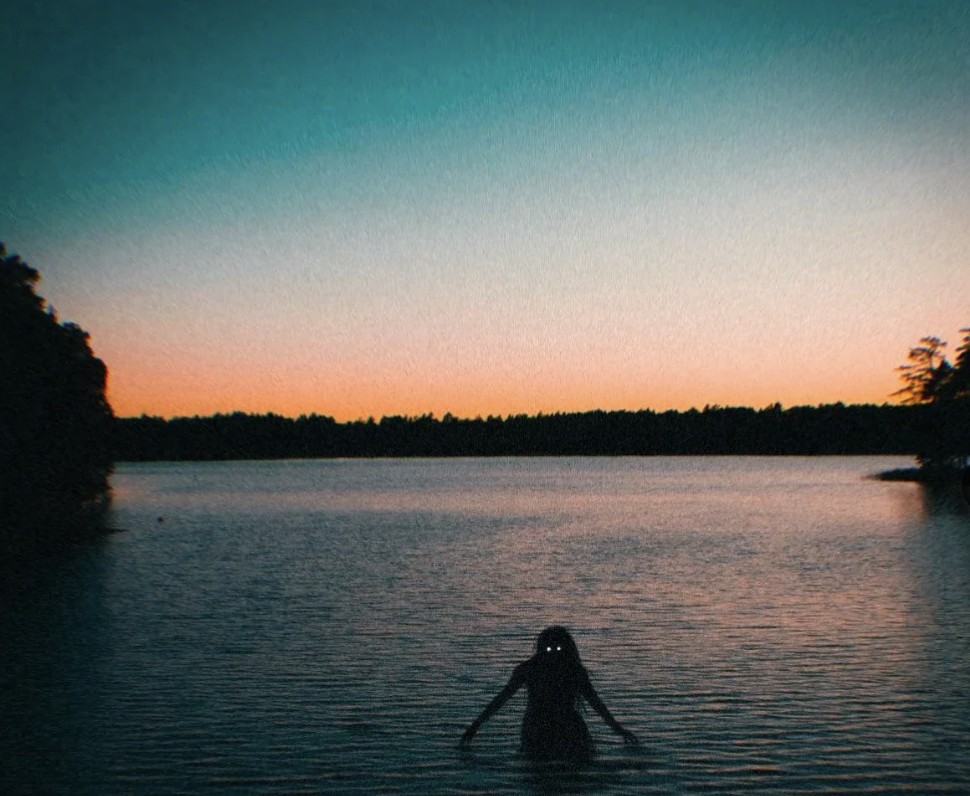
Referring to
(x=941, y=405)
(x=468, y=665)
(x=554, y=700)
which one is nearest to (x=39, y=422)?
(x=468, y=665)

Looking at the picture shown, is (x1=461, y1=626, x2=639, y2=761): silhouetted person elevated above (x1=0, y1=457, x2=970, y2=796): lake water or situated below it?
above

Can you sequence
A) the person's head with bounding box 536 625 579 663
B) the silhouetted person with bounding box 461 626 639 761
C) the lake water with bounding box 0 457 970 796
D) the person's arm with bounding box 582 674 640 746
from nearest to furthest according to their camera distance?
the person's head with bounding box 536 625 579 663, the silhouetted person with bounding box 461 626 639 761, the person's arm with bounding box 582 674 640 746, the lake water with bounding box 0 457 970 796

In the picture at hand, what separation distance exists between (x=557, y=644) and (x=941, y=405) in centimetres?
10194

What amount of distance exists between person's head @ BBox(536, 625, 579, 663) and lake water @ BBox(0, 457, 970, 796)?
6.73ft

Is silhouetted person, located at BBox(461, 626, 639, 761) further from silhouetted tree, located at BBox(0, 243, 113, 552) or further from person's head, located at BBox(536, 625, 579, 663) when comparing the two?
silhouetted tree, located at BBox(0, 243, 113, 552)

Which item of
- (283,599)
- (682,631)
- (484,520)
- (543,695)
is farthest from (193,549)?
(543,695)

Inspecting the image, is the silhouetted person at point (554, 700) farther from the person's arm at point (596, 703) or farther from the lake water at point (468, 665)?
the lake water at point (468, 665)

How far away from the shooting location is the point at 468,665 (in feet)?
69.8

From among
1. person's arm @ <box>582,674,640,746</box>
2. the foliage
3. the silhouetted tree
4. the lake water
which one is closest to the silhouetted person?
person's arm @ <box>582,674,640,746</box>

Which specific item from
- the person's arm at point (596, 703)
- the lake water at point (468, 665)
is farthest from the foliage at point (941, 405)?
the person's arm at point (596, 703)

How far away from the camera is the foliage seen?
97688mm

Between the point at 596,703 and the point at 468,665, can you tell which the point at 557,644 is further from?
the point at 468,665

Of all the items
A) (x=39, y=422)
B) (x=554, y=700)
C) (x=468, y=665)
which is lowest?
(x=468, y=665)

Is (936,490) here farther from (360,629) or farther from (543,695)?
(543,695)
